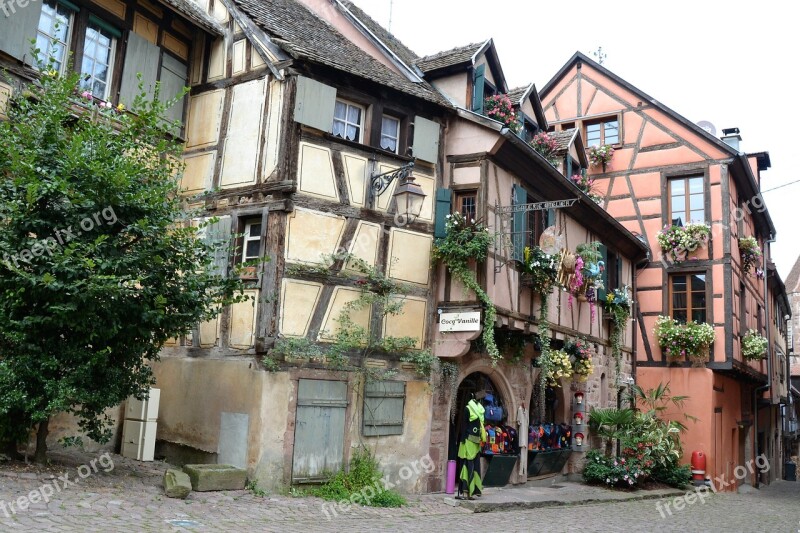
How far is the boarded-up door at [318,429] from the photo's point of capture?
10.4m

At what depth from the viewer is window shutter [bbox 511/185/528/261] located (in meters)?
12.9

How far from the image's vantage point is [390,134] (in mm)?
12094

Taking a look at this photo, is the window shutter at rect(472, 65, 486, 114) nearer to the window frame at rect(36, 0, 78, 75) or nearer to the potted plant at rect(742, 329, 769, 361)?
the window frame at rect(36, 0, 78, 75)

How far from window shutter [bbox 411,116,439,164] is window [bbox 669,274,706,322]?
33.4ft

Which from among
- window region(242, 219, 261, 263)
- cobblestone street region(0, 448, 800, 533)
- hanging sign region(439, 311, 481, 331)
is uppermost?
window region(242, 219, 261, 263)

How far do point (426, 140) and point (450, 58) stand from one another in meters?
2.27

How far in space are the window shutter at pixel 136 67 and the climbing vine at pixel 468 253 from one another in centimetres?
521

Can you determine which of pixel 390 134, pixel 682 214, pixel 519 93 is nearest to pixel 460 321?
pixel 390 134

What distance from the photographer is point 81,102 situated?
1015cm

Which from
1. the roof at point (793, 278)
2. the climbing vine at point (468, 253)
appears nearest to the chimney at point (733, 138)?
the climbing vine at point (468, 253)

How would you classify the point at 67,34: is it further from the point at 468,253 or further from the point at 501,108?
the point at 501,108

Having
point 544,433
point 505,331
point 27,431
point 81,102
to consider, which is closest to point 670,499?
point 544,433

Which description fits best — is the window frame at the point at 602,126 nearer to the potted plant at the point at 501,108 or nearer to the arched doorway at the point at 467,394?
the potted plant at the point at 501,108

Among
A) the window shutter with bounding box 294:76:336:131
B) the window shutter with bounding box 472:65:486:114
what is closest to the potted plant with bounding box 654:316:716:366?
the window shutter with bounding box 472:65:486:114
